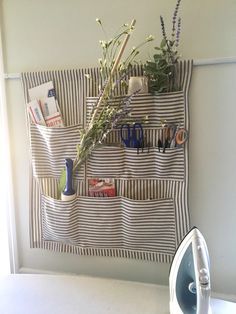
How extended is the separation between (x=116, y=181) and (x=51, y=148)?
38 cm

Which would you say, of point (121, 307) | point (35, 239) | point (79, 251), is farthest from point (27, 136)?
point (121, 307)

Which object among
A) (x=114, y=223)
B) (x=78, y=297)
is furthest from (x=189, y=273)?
(x=114, y=223)

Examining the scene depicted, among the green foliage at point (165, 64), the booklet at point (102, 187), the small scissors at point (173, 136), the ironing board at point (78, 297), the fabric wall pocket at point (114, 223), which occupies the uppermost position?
the green foliage at point (165, 64)

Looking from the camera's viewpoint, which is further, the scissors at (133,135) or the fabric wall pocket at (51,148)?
the fabric wall pocket at (51,148)

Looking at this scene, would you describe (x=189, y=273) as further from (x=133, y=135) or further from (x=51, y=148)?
(x=51, y=148)

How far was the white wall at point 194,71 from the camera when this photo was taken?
3.70 ft

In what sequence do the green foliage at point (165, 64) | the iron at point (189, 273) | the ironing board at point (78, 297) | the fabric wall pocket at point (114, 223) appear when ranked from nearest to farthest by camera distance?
the iron at point (189, 273), the ironing board at point (78, 297), the green foliage at point (165, 64), the fabric wall pocket at point (114, 223)

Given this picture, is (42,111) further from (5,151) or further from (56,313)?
(56,313)

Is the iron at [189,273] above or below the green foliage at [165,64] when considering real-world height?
below

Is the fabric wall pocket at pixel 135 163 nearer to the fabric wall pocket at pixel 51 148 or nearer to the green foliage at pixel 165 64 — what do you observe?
the fabric wall pocket at pixel 51 148

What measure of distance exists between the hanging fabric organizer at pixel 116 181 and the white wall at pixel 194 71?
74mm

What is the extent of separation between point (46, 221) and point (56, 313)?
0.62 meters

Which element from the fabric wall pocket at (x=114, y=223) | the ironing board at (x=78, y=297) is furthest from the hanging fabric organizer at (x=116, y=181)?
the ironing board at (x=78, y=297)

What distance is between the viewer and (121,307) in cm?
84
